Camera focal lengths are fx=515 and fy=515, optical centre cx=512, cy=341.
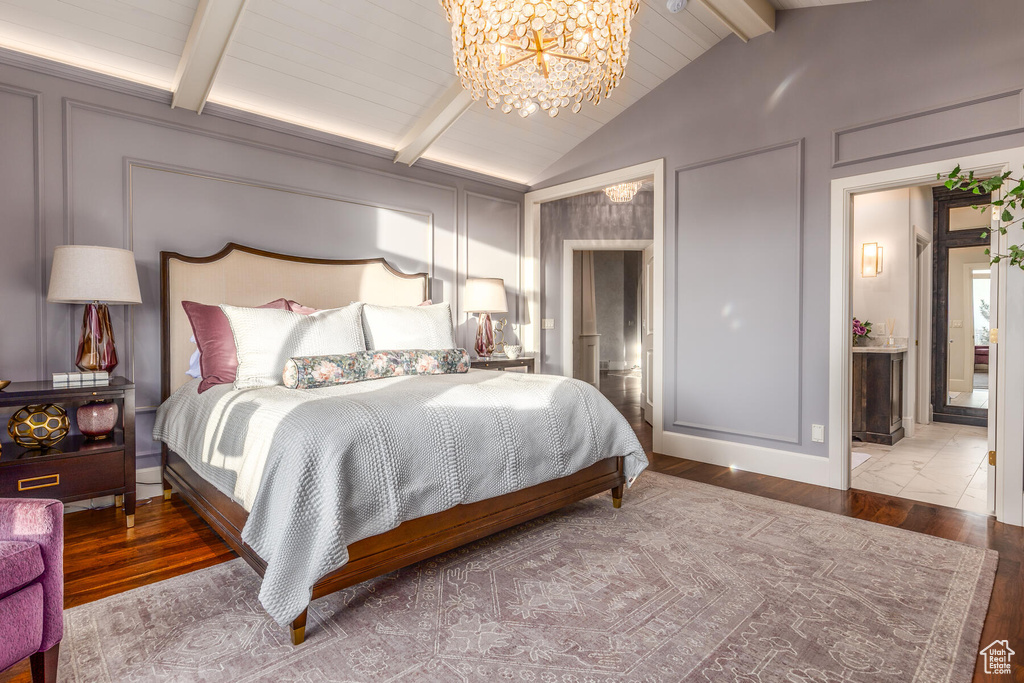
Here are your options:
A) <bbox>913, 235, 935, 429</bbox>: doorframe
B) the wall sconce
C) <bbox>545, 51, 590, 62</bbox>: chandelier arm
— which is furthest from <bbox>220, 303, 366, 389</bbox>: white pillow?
<bbox>913, 235, 935, 429</bbox>: doorframe

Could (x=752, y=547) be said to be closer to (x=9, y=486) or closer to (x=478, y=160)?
(x=9, y=486)

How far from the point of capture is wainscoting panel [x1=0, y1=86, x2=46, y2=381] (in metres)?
2.68

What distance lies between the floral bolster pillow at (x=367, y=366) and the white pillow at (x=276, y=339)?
12cm

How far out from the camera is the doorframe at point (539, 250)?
413 cm

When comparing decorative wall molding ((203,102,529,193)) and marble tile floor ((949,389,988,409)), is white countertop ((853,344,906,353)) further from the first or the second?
decorative wall molding ((203,102,529,193))

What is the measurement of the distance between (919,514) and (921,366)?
3.33 meters

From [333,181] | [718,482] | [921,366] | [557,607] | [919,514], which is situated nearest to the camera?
[557,607]

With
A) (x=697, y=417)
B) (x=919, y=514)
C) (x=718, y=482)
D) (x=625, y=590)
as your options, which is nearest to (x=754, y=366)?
(x=697, y=417)

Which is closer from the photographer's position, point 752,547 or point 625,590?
point 625,590

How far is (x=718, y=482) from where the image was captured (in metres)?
3.39

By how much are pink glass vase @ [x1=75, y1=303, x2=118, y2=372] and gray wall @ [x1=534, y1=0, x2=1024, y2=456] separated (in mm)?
3680

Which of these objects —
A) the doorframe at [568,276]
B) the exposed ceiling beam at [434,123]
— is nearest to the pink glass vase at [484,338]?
the doorframe at [568,276]

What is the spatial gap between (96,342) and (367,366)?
144cm

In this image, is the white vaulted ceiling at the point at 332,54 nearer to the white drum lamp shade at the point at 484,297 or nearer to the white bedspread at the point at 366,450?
the white drum lamp shade at the point at 484,297
